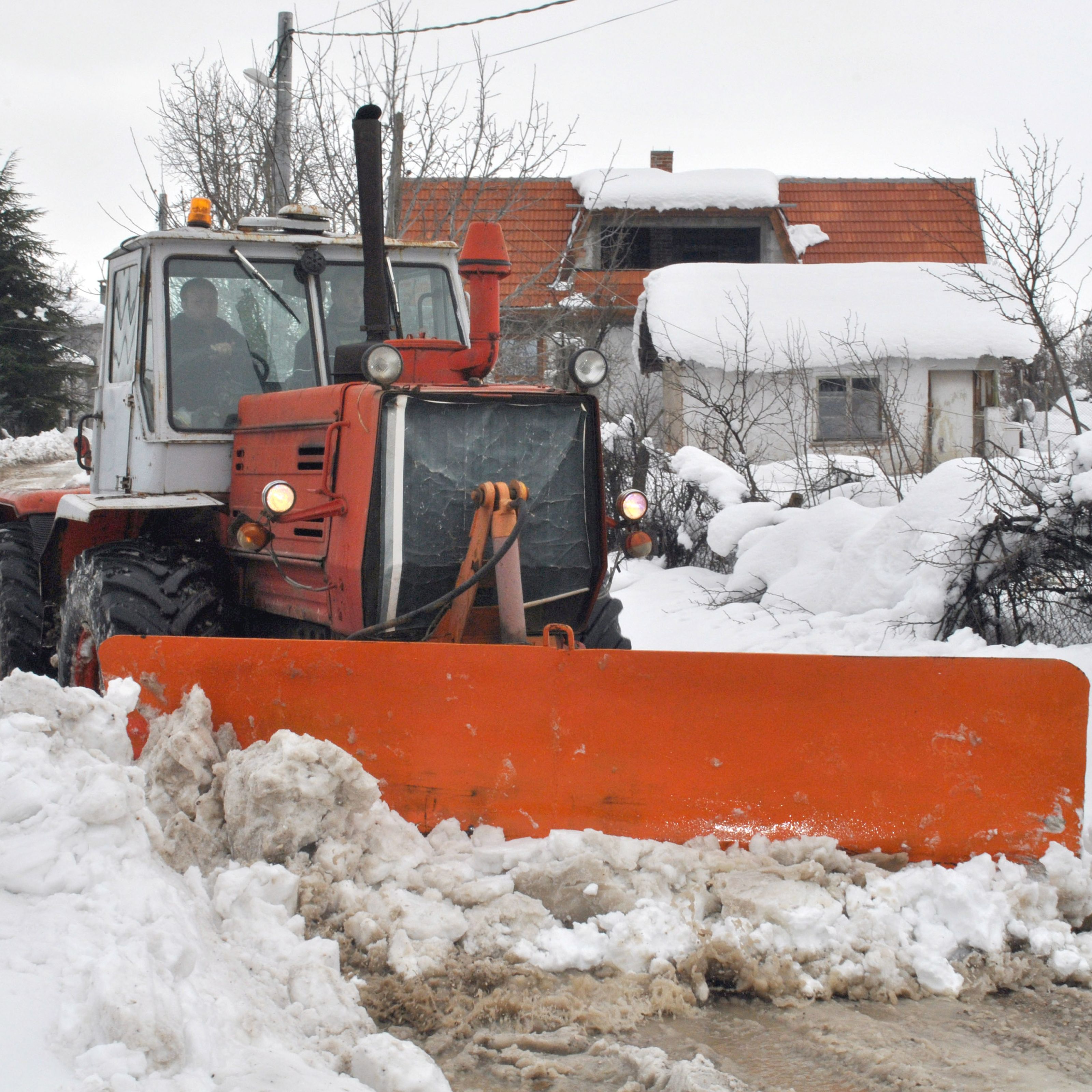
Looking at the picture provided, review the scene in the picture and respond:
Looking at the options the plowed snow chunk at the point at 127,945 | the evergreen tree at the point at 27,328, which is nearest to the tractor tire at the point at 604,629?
the plowed snow chunk at the point at 127,945

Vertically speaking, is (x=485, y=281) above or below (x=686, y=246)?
below

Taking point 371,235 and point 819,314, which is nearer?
point 371,235

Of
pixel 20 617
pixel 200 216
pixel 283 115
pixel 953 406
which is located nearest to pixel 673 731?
pixel 200 216

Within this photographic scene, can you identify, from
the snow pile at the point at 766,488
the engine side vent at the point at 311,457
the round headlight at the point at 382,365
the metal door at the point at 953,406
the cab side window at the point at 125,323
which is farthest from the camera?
the metal door at the point at 953,406

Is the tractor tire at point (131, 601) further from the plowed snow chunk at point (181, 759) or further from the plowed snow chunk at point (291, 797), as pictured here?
the plowed snow chunk at point (291, 797)

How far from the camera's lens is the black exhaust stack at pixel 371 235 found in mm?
4270

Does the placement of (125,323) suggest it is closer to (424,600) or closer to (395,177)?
(424,600)

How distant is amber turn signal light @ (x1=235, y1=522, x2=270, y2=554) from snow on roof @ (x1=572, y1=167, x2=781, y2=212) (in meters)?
16.7

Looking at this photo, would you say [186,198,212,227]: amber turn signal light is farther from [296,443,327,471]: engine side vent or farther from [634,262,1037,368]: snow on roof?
[634,262,1037,368]: snow on roof

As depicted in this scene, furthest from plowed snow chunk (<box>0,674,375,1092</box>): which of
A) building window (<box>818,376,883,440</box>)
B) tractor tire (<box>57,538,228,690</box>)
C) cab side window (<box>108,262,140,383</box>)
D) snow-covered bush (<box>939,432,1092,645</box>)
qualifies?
building window (<box>818,376,883,440</box>)

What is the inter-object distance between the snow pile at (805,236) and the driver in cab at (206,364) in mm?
17505

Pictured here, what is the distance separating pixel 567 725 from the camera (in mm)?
3359

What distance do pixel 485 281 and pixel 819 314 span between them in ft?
37.6

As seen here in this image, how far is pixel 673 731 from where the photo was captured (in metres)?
3.36
